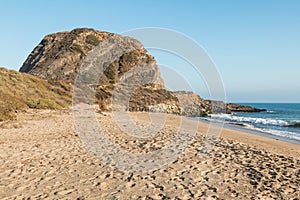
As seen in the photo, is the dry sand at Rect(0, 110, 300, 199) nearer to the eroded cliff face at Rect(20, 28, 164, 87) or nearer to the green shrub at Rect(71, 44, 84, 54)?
the eroded cliff face at Rect(20, 28, 164, 87)

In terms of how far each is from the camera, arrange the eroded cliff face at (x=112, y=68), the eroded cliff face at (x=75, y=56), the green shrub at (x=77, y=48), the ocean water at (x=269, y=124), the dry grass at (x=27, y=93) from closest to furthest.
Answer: the dry grass at (x=27, y=93) → the ocean water at (x=269, y=124) → the eroded cliff face at (x=112, y=68) → the eroded cliff face at (x=75, y=56) → the green shrub at (x=77, y=48)

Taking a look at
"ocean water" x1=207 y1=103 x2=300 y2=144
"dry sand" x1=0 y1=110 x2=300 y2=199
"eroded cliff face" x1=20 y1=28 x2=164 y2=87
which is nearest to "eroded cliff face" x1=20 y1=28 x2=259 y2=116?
"eroded cliff face" x1=20 y1=28 x2=164 y2=87

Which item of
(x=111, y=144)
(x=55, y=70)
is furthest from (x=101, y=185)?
(x=55, y=70)

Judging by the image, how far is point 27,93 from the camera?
74.6 ft

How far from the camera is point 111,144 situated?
938 cm

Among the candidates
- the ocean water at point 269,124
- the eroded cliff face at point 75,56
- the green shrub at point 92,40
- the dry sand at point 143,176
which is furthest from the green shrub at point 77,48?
the dry sand at point 143,176

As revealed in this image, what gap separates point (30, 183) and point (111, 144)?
4.22 metres

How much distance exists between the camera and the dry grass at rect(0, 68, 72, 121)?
60.8 ft

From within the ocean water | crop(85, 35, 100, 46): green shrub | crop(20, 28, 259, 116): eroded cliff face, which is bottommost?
the ocean water

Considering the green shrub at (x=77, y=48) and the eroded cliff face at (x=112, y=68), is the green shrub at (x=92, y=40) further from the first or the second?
the green shrub at (x=77, y=48)

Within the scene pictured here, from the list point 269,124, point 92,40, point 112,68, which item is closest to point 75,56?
point 112,68

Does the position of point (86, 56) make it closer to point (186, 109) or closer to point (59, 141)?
point (186, 109)

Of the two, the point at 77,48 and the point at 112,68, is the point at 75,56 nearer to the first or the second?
the point at 77,48

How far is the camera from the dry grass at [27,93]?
1852 centimetres
